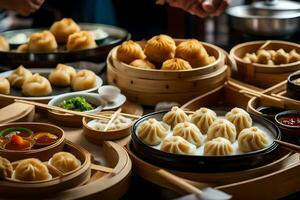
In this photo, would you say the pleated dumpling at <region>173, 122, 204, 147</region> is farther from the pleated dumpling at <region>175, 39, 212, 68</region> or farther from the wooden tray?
the pleated dumpling at <region>175, 39, 212, 68</region>

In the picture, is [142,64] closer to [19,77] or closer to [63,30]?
[19,77]

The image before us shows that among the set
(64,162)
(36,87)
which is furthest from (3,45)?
(64,162)

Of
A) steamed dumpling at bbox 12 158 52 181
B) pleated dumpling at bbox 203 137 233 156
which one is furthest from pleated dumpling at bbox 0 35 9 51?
pleated dumpling at bbox 203 137 233 156

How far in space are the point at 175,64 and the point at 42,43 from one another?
44.2 inches

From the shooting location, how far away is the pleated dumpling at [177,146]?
2539mm

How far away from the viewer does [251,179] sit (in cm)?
246

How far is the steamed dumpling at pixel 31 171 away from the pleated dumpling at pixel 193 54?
132cm

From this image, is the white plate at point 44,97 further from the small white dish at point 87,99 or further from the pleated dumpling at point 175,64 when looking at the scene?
the pleated dumpling at point 175,64

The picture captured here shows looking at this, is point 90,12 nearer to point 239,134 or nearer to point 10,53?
point 10,53

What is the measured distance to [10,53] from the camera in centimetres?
401

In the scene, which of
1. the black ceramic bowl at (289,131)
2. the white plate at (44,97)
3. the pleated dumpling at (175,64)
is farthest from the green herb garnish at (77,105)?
the black ceramic bowl at (289,131)

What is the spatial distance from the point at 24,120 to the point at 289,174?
1.40m

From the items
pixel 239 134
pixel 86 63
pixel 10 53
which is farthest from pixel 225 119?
pixel 10 53

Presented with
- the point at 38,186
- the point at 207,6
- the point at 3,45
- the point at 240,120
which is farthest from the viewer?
the point at 3,45
